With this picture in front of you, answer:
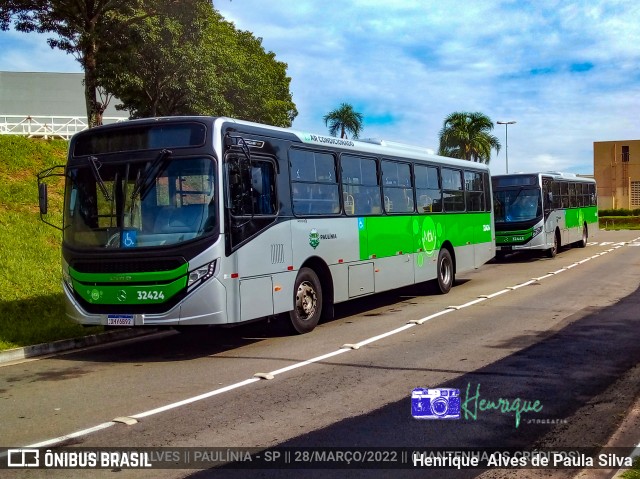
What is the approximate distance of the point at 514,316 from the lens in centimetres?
1244

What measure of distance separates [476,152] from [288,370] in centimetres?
5157

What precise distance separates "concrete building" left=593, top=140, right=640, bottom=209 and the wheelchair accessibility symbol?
273ft

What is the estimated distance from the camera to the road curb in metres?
10.1

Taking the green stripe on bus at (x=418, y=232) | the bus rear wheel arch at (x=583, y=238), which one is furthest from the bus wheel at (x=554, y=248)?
the green stripe on bus at (x=418, y=232)

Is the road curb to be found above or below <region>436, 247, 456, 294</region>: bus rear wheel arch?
below

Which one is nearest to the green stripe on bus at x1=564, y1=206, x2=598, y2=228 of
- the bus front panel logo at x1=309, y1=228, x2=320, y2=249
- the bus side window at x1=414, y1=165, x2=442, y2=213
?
the bus side window at x1=414, y1=165, x2=442, y2=213

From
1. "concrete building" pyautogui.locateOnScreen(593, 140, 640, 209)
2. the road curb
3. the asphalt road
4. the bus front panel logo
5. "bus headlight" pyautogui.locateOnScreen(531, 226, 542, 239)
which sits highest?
"concrete building" pyautogui.locateOnScreen(593, 140, 640, 209)

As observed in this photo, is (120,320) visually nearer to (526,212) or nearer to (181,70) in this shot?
(181,70)

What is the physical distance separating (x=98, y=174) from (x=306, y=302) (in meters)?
3.76

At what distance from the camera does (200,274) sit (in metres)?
9.12

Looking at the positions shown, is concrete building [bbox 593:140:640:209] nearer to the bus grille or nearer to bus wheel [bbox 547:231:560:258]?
bus wheel [bbox 547:231:560:258]

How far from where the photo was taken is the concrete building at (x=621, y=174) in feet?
276

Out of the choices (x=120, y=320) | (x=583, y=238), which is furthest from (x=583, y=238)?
(x=120, y=320)

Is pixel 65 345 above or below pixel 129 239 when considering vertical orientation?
below
